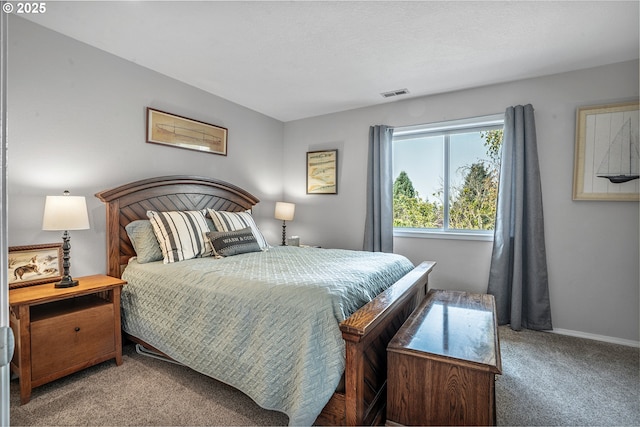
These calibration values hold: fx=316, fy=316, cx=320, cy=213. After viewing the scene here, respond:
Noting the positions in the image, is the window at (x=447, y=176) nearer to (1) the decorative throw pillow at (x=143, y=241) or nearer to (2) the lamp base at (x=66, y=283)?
(1) the decorative throw pillow at (x=143, y=241)

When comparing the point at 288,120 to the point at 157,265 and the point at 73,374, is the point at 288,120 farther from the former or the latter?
the point at 73,374

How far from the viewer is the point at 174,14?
218 centimetres

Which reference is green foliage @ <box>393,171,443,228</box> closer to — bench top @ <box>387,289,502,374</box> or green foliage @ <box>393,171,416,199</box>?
green foliage @ <box>393,171,416,199</box>

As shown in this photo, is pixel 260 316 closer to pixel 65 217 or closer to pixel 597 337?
pixel 65 217

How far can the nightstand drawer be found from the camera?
1937 millimetres

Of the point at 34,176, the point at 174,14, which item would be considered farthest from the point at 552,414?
the point at 34,176

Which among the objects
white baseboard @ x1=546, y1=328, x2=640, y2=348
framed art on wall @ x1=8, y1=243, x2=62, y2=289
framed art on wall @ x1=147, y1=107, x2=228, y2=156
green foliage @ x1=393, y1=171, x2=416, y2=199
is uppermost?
framed art on wall @ x1=147, y1=107, x2=228, y2=156

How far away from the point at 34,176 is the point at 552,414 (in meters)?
3.73

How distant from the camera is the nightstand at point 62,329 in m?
1.87

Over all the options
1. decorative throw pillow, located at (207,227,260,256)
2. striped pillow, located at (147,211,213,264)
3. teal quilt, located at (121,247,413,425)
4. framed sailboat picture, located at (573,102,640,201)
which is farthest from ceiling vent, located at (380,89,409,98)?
striped pillow, located at (147,211,213,264)

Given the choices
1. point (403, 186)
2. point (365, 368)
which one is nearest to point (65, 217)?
point (365, 368)

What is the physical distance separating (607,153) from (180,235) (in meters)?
3.83

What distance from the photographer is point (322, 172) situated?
4.43 m

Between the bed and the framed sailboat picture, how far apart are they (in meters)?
1.71
